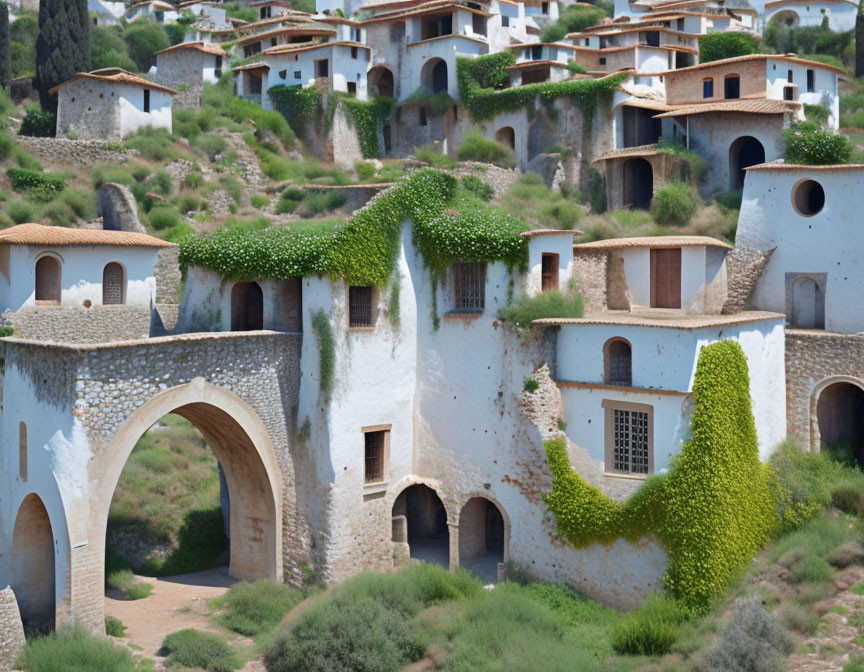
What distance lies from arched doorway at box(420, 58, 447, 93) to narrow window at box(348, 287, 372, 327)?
24.6 m

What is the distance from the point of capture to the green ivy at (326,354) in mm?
22797

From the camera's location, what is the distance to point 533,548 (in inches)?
885

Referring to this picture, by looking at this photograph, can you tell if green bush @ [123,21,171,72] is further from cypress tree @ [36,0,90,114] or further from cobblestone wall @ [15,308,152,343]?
cobblestone wall @ [15,308,152,343]

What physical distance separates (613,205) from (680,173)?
130 inches

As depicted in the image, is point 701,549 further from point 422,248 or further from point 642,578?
point 422,248

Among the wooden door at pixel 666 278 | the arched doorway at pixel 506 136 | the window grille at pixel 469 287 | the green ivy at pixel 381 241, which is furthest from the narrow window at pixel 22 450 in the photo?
the arched doorway at pixel 506 136

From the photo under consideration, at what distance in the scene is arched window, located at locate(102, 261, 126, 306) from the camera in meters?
A: 27.1

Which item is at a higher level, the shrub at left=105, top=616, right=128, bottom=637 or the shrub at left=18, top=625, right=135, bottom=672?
the shrub at left=18, top=625, right=135, bottom=672

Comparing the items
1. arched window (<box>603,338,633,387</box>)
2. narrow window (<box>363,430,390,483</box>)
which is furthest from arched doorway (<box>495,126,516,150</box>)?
arched window (<box>603,338,633,387</box>)

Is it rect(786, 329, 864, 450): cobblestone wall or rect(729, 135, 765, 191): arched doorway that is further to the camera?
rect(729, 135, 765, 191): arched doorway

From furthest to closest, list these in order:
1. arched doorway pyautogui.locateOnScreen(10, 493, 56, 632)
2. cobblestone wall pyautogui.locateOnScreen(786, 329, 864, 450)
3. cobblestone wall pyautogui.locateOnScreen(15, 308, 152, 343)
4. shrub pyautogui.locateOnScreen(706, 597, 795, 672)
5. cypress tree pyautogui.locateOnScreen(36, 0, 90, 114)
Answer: cypress tree pyautogui.locateOnScreen(36, 0, 90, 114)
cobblestone wall pyautogui.locateOnScreen(15, 308, 152, 343)
cobblestone wall pyautogui.locateOnScreen(786, 329, 864, 450)
arched doorway pyautogui.locateOnScreen(10, 493, 56, 632)
shrub pyautogui.locateOnScreen(706, 597, 795, 672)

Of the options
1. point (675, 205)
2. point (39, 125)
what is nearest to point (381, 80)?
point (39, 125)

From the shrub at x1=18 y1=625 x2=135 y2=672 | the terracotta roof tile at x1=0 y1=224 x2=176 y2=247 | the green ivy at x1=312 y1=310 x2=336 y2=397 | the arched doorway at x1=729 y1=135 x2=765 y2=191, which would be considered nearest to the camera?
the shrub at x1=18 y1=625 x2=135 y2=672

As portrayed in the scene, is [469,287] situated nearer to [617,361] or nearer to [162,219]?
[617,361]
